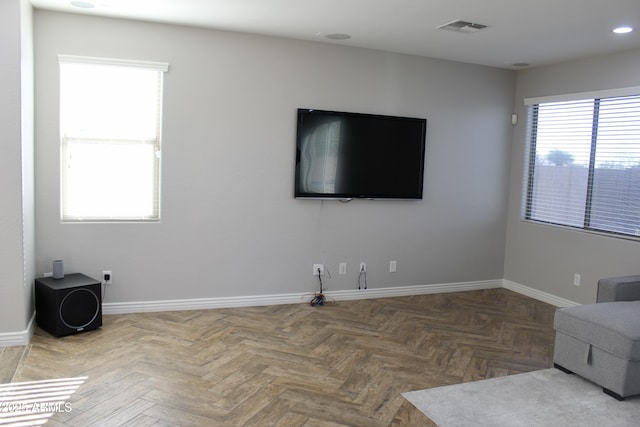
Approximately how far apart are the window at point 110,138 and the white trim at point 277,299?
77cm

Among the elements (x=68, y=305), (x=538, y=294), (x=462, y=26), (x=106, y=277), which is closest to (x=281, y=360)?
(x=68, y=305)

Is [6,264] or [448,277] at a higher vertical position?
[6,264]

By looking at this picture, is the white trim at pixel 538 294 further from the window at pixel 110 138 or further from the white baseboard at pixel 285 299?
the window at pixel 110 138

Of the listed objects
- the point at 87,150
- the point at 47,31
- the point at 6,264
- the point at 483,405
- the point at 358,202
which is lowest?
the point at 483,405

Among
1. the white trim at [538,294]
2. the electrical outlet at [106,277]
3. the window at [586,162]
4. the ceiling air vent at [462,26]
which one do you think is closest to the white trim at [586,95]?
the window at [586,162]

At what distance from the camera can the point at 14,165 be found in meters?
3.54

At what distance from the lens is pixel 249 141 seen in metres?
4.67

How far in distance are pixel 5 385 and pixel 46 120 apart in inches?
81.2

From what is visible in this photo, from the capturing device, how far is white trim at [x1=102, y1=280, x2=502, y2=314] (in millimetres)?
4453

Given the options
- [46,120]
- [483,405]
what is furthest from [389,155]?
[46,120]

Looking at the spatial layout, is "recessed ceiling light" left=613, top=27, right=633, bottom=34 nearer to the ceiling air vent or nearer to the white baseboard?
the ceiling air vent

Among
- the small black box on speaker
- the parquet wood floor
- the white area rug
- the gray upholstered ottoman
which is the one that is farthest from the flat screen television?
the white area rug

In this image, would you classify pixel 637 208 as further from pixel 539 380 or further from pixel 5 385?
pixel 5 385

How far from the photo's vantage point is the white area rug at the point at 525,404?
9.50 ft
